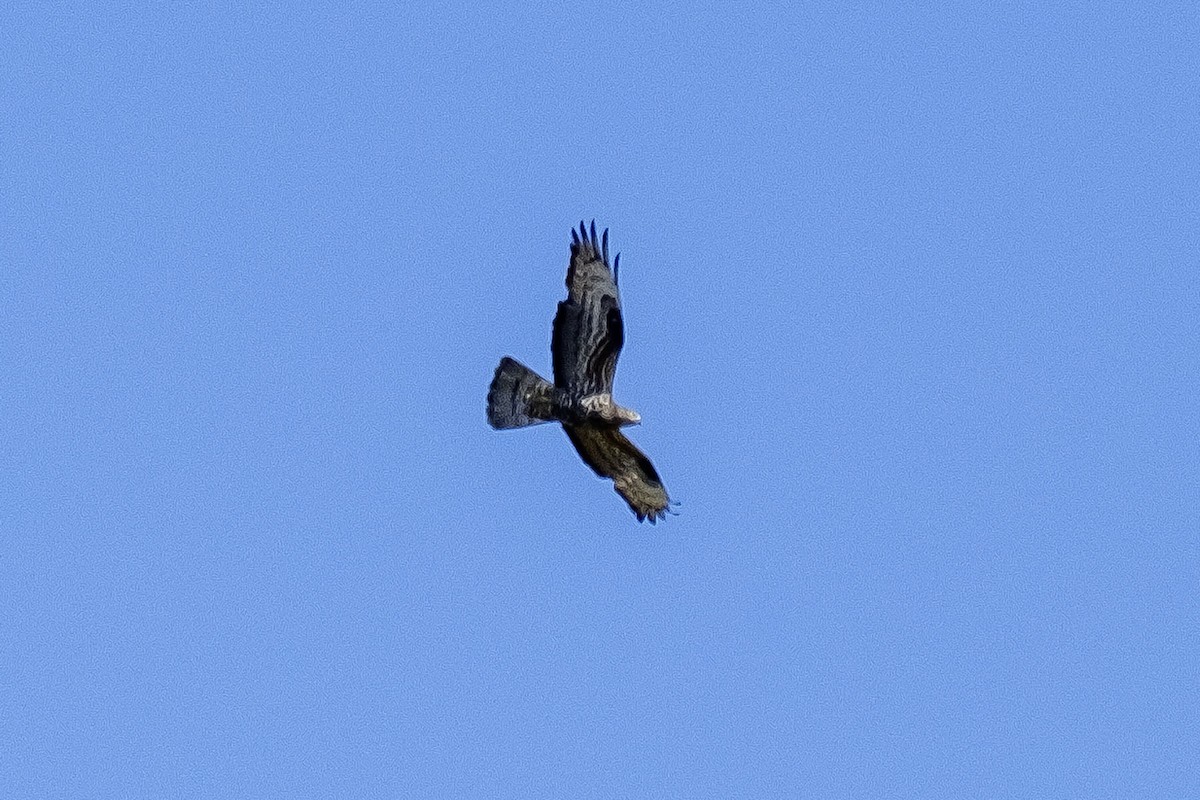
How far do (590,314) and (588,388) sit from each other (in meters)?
0.66

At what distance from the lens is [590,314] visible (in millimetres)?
23250

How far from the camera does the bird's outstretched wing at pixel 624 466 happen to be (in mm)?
24344

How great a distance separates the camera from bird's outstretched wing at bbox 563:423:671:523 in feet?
79.9

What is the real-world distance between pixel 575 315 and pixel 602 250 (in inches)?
20.7

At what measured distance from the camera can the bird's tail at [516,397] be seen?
24.1m

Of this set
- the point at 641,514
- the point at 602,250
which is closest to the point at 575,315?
the point at 602,250

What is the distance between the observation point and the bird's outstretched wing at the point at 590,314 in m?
23.2

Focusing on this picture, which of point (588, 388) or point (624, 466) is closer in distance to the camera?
point (588, 388)

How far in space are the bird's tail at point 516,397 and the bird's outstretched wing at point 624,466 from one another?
1.04ft

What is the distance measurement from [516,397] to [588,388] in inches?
33.2

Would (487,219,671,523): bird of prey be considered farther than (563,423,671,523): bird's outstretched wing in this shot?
No

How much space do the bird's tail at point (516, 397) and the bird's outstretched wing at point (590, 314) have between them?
0.64 metres

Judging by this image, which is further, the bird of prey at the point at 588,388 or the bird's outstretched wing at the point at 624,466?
the bird's outstretched wing at the point at 624,466

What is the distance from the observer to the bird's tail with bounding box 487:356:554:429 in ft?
78.9
